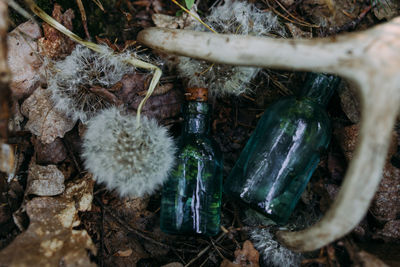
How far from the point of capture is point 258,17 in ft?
7.67

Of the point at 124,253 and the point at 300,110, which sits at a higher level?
the point at 300,110

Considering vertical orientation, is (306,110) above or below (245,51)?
below

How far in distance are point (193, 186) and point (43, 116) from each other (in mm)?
1175

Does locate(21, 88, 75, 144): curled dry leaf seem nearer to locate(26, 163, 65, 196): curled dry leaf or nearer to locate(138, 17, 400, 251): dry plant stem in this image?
locate(26, 163, 65, 196): curled dry leaf

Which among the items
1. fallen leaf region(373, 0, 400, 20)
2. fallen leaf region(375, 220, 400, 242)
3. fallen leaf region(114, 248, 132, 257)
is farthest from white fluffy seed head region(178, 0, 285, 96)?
fallen leaf region(375, 220, 400, 242)

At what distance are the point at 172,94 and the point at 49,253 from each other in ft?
4.48

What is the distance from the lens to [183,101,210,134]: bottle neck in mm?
2164

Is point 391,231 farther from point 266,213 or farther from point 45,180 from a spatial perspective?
point 45,180

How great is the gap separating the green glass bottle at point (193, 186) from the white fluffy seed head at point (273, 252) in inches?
13.4

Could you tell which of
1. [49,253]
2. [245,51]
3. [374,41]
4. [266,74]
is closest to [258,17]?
[266,74]

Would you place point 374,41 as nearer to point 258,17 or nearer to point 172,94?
point 258,17

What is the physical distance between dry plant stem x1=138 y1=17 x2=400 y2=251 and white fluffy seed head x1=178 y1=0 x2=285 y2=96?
1.48ft

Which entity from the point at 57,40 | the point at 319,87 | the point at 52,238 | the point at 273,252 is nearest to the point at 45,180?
the point at 52,238

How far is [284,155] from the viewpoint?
2277mm
